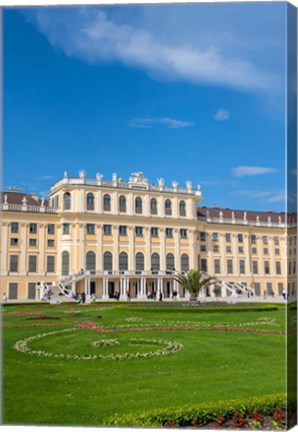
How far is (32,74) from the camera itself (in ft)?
29.5

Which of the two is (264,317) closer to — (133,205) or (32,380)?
(133,205)

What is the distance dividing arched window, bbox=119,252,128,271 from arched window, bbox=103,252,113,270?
44 centimetres

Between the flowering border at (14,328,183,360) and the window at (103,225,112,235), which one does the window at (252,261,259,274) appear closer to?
the window at (103,225,112,235)

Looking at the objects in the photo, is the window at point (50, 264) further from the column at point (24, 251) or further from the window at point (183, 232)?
the window at point (183, 232)

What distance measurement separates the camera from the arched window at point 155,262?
20531mm

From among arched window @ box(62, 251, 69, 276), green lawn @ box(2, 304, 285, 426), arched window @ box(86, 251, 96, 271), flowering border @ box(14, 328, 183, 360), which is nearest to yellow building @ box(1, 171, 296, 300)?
arched window @ box(62, 251, 69, 276)

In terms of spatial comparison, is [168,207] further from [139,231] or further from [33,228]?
[33,228]

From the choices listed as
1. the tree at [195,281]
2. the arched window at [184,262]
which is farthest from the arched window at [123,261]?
the tree at [195,281]

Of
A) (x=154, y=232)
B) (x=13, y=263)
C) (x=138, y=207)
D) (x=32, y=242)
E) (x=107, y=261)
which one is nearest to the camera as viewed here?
(x=13, y=263)

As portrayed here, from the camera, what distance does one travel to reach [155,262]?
20875 mm

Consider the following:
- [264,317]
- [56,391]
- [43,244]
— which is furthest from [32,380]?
[43,244]

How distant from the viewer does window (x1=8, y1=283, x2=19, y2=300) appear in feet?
41.5

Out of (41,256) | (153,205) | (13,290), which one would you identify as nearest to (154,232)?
(153,205)

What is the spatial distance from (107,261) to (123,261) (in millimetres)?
976
